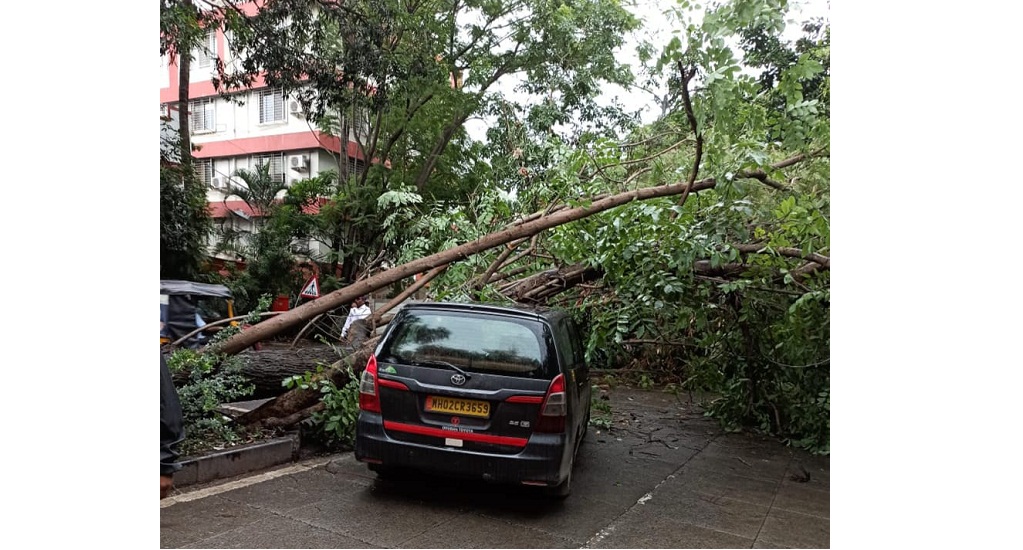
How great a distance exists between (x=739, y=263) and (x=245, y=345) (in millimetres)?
4934

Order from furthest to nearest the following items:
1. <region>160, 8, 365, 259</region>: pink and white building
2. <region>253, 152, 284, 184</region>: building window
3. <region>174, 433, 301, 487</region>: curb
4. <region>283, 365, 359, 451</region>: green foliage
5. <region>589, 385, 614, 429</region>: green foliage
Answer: <region>253, 152, 284, 184</region>: building window < <region>160, 8, 365, 259</region>: pink and white building < <region>589, 385, 614, 429</region>: green foliage < <region>283, 365, 359, 451</region>: green foliage < <region>174, 433, 301, 487</region>: curb

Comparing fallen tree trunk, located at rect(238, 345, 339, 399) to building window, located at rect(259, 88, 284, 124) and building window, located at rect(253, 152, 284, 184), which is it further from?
building window, located at rect(259, 88, 284, 124)

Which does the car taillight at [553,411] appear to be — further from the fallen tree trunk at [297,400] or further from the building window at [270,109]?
the building window at [270,109]

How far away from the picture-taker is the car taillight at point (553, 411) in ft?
15.4

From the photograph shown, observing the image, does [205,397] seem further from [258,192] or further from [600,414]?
[258,192]

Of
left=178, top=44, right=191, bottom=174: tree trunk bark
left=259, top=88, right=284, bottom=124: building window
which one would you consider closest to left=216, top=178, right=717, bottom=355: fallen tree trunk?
left=178, top=44, right=191, bottom=174: tree trunk bark

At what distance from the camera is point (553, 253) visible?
24.9 ft

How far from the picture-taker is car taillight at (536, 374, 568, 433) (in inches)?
185

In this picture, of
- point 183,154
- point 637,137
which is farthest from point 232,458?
point 183,154

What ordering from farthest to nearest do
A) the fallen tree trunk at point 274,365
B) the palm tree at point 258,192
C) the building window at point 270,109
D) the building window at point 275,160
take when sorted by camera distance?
the building window at point 275,160, the building window at point 270,109, the palm tree at point 258,192, the fallen tree trunk at point 274,365

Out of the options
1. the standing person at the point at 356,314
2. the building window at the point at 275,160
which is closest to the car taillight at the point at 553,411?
the standing person at the point at 356,314

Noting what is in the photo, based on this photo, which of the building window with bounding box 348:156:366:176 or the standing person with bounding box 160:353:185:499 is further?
the building window with bounding box 348:156:366:176

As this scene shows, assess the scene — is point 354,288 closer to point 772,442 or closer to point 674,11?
point 674,11

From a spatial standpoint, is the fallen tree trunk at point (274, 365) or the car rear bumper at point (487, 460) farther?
the fallen tree trunk at point (274, 365)
